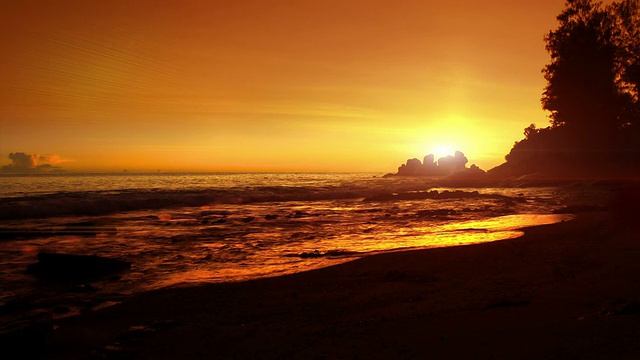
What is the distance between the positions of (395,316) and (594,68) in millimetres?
56687

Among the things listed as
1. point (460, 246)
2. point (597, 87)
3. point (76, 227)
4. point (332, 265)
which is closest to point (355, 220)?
point (460, 246)

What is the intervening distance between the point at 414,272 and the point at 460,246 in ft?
12.6

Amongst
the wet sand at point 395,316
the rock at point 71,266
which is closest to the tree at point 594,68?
the wet sand at point 395,316

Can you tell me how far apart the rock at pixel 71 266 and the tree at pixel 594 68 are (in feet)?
183

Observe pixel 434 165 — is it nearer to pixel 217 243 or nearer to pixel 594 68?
pixel 594 68

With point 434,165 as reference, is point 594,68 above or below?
above

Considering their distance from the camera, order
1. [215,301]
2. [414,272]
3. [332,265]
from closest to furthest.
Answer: [215,301], [414,272], [332,265]

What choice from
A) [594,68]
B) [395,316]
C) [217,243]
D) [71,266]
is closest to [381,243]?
[217,243]

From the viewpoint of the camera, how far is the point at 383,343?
17.9 feet

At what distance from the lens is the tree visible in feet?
160

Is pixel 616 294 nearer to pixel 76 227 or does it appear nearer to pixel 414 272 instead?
pixel 414 272

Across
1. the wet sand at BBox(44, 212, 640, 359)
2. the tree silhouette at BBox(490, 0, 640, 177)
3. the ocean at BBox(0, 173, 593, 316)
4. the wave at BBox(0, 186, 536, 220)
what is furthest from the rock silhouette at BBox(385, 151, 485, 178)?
the wet sand at BBox(44, 212, 640, 359)

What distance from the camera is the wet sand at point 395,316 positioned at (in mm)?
5199

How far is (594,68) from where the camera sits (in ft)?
165
